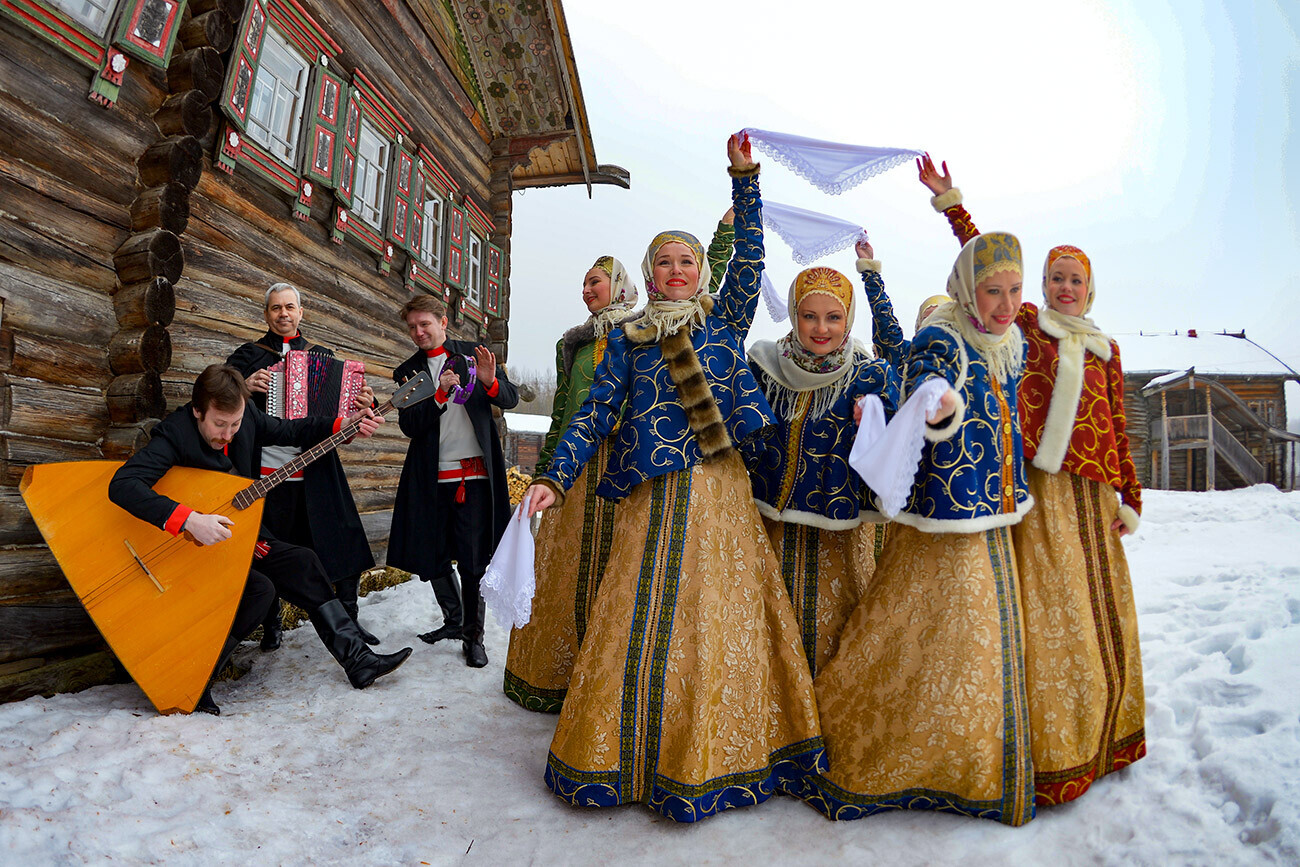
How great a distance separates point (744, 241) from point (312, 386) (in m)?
2.51

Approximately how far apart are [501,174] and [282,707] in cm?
715

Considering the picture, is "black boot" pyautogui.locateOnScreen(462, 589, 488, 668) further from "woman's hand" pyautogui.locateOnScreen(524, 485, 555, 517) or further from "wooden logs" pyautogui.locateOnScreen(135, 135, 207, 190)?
"wooden logs" pyautogui.locateOnScreen(135, 135, 207, 190)

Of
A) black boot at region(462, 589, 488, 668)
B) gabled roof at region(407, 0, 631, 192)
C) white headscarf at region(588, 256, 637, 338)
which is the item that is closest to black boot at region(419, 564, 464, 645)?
black boot at region(462, 589, 488, 668)

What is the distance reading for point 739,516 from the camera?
2316 millimetres

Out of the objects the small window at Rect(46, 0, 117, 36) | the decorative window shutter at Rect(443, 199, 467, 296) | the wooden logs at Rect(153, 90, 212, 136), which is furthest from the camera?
the decorative window shutter at Rect(443, 199, 467, 296)

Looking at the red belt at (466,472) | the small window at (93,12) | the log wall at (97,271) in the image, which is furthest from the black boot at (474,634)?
the small window at (93,12)

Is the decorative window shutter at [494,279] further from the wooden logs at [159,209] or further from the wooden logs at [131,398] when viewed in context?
the wooden logs at [131,398]

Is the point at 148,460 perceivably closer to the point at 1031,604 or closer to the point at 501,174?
the point at 1031,604

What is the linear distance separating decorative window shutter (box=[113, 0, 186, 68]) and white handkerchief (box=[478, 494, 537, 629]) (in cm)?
300

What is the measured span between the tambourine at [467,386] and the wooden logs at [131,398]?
1.36m

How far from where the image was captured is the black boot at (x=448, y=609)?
3984 millimetres

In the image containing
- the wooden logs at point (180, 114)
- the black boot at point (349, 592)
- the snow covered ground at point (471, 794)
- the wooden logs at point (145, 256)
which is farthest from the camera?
the black boot at point (349, 592)

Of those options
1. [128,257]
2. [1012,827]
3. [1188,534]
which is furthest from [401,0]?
[1188,534]

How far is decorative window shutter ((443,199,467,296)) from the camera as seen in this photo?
7.14 meters
